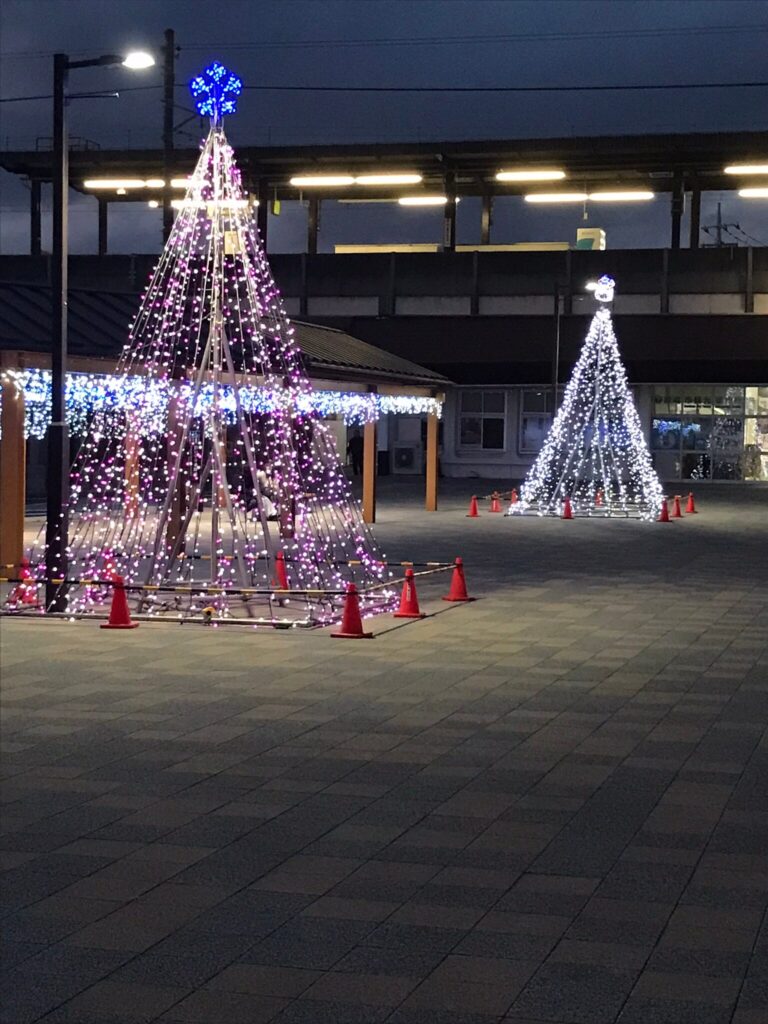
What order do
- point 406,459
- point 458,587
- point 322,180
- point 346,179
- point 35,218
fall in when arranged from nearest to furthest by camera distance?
point 458,587 < point 346,179 < point 322,180 < point 35,218 < point 406,459

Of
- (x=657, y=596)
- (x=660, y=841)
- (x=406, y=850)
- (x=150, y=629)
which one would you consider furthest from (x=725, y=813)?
(x=657, y=596)

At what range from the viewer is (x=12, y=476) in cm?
1972

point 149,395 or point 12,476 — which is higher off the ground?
point 149,395

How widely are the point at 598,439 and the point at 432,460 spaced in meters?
4.17

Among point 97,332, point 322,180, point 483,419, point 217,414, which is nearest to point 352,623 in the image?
point 217,414

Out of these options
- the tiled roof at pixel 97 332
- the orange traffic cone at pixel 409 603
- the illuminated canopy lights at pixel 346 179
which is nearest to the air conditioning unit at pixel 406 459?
the illuminated canopy lights at pixel 346 179

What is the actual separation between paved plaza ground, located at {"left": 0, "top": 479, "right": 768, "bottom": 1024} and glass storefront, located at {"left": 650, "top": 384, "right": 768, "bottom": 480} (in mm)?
41898

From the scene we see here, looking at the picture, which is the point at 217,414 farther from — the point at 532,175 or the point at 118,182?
the point at 118,182

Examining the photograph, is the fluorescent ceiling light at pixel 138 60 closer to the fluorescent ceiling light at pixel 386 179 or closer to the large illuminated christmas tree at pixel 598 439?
the large illuminated christmas tree at pixel 598 439

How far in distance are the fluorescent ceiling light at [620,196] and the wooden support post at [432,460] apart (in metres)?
20.1

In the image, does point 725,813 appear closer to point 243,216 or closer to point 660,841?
point 660,841

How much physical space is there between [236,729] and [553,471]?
93.8 feet

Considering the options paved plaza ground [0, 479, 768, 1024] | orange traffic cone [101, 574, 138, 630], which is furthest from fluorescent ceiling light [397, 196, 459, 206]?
paved plaza ground [0, 479, 768, 1024]

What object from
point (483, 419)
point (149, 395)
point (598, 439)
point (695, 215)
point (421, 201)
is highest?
point (421, 201)
